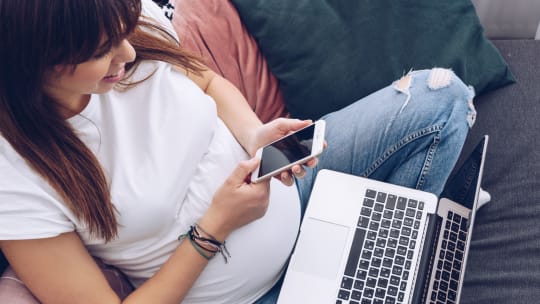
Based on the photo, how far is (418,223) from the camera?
3.40 ft

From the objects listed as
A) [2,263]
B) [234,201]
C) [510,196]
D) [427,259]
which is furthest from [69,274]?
[510,196]

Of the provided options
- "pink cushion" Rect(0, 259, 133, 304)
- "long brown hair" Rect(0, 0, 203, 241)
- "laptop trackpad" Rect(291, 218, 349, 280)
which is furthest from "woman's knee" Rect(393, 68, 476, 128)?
"pink cushion" Rect(0, 259, 133, 304)

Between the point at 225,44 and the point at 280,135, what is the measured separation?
0.33m

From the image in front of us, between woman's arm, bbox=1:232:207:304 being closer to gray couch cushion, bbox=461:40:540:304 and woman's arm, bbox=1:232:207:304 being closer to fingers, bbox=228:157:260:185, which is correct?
fingers, bbox=228:157:260:185

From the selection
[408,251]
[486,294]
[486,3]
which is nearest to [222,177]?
[408,251]

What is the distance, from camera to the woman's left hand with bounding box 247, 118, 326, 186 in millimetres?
901

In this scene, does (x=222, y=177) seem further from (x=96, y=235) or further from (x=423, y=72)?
(x=423, y=72)

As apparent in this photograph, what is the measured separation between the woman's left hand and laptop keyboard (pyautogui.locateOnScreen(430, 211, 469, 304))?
0.34 meters

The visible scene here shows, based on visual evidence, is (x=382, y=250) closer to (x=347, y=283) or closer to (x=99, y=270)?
(x=347, y=283)

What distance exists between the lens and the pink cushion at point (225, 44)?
1.18m

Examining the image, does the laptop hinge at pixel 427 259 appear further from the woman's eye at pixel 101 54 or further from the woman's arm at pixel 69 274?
the woman's eye at pixel 101 54

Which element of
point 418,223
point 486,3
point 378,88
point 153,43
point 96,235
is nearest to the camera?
point 96,235

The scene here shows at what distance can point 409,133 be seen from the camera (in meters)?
1.05

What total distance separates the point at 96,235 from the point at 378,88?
710 millimetres
